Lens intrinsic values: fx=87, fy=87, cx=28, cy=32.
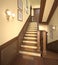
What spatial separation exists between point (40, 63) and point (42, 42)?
119 centimetres

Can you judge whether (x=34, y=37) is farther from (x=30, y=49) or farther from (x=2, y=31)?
(x=2, y=31)

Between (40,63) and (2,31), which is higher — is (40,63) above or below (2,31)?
below

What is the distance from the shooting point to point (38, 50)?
4.17m

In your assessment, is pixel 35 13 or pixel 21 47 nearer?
pixel 21 47

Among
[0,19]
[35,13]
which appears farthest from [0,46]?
[35,13]

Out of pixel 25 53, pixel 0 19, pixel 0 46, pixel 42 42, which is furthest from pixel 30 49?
pixel 0 19

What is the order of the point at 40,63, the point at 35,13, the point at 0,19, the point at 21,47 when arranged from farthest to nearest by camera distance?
the point at 35,13, the point at 21,47, the point at 40,63, the point at 0,19

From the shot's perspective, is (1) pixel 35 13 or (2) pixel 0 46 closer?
(2) pixel 0 46

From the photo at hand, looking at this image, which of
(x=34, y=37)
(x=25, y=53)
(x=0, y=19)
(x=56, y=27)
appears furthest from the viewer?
(x=56, y=27)

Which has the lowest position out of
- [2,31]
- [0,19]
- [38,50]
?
[38,50]

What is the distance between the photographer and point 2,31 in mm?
2674

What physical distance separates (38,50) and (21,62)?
1161mm

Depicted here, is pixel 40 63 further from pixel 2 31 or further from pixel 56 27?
pixel 56 27

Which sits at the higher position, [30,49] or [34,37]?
[34,37]
